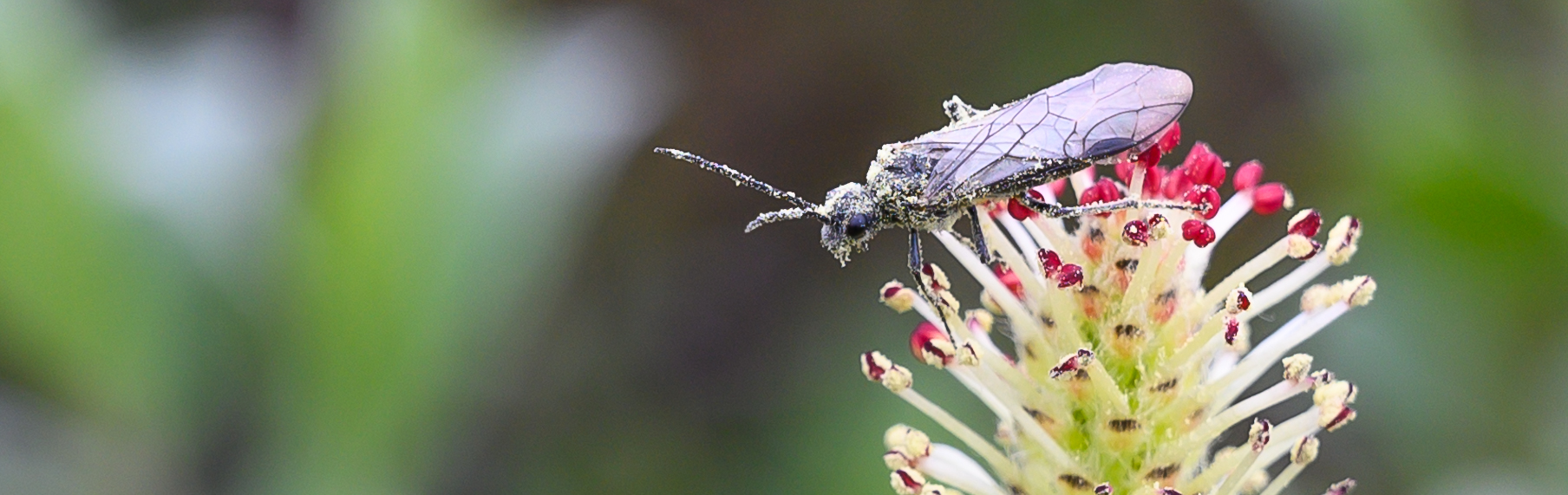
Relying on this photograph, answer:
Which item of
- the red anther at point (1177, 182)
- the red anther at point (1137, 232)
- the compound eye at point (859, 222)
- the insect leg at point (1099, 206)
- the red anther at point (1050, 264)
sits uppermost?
the red anther at point (1177, 182)

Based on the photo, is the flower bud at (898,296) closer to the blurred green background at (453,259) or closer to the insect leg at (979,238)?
the insect leg at (979,238)

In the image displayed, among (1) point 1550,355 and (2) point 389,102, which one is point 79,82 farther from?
(1) point 1550,355

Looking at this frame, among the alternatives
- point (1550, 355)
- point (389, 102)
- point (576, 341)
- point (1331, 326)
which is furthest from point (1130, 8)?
point (389, 102)

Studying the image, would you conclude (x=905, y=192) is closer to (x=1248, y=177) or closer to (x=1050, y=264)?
(x=1050, y=264)

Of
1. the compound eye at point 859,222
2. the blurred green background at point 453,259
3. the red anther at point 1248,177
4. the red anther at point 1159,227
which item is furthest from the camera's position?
the blurred green background at point 453,259

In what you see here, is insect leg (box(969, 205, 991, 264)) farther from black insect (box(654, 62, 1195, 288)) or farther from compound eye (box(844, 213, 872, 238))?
compound eye (box(844, 213, 872, 238))

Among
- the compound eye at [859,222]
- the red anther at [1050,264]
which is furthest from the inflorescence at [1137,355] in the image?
the compound eye at [859,222]
